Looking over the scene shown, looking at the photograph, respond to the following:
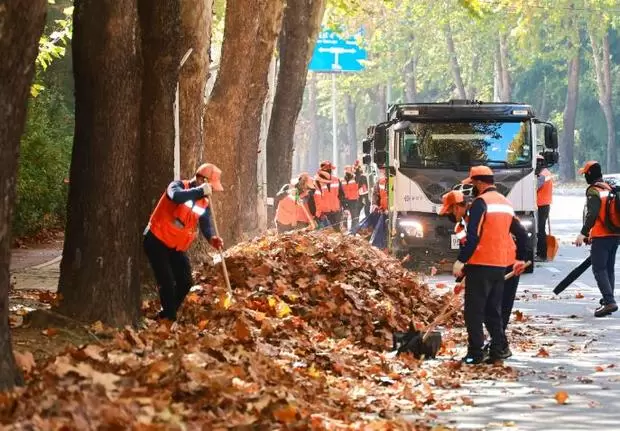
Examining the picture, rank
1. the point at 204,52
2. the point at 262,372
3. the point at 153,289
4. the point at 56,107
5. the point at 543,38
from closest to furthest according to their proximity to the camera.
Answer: the point at 262,372, the point at 153,289, the point at 204,52, the point at 56,107, the point at 543,38

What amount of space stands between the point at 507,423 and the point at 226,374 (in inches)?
71.8

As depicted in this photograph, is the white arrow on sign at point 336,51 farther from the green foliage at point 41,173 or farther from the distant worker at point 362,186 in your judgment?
the green foliage at point 41,173

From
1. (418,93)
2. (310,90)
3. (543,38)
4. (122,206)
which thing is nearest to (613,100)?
(543,38)

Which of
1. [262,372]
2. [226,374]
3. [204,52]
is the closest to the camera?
[226,374]

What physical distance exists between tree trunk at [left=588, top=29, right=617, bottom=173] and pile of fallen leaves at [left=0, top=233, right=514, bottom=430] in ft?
182

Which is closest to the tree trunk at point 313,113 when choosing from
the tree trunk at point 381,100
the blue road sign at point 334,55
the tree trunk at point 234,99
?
the tree trunk at point 381,100

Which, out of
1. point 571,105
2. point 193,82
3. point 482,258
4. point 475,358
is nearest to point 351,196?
point 193,82

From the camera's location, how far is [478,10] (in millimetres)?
29891

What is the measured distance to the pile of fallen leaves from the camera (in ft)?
27.5

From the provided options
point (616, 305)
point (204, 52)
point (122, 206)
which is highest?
point (204, 52)

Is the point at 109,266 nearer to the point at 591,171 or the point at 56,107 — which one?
the point at 591,171

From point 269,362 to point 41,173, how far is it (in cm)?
2110

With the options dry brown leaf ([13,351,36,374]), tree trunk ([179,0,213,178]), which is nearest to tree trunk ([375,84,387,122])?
tree trunk ([179,0,213,178])

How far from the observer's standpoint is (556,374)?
13109 millimetres
